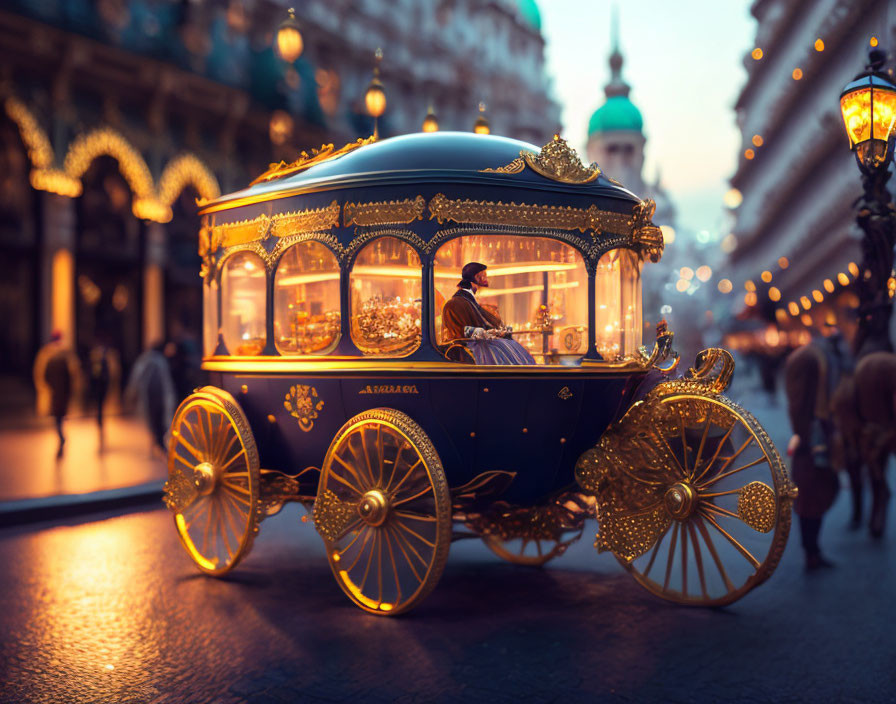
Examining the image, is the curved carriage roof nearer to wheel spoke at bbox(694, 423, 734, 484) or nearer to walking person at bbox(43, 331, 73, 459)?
wheel spoke at bbox(694, 423, 734, 484)

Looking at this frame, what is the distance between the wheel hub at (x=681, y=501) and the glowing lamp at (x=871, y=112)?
3373mm

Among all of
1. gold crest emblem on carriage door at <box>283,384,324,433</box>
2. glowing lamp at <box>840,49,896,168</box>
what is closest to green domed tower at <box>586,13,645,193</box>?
glowing lamp at <box>840,49,896,168</box>

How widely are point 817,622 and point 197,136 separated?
897 inches

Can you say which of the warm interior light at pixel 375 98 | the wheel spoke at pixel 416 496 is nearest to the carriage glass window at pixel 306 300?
the wheel spoke at pixel 416 496

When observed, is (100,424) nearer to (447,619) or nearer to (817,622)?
(447,619)

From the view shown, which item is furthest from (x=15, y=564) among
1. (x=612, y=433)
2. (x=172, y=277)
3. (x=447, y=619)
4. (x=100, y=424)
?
(x=172, y=277)

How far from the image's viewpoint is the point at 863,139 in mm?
6941

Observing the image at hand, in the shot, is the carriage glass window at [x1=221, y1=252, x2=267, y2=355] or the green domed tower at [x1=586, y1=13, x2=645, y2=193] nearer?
the carriage glass window at [x1=221, y1=252, x2=267, y2=355]

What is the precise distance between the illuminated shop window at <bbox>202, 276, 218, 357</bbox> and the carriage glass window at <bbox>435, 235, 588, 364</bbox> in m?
2.14

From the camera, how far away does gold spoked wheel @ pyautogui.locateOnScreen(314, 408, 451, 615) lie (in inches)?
210

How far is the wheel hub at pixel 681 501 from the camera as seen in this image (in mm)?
5426

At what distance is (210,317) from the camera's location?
734cm

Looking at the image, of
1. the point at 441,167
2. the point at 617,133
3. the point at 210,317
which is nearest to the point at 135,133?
the point at 210,317

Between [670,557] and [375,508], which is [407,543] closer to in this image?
[375,508]
